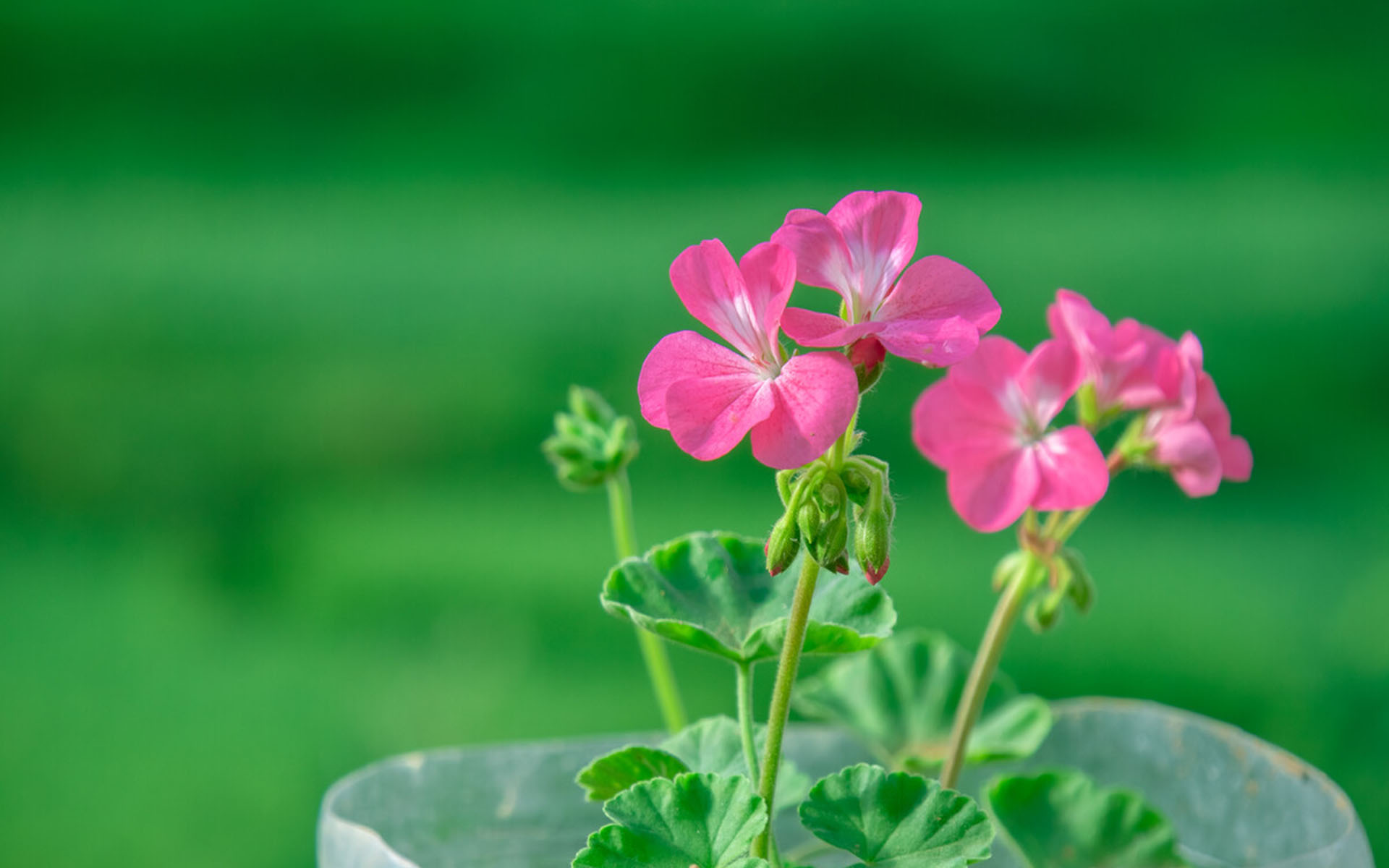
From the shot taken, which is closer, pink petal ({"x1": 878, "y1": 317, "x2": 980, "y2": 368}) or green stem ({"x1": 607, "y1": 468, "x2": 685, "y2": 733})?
pink petal ({"x1": 878, "y1": 317, "x2": 980, "y2": 368})

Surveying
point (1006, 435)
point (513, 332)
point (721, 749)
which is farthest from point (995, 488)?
point (513, 332)

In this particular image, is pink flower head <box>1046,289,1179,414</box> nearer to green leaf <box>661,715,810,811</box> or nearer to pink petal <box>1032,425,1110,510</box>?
pink petal <box>1032,425,1110,510</box>

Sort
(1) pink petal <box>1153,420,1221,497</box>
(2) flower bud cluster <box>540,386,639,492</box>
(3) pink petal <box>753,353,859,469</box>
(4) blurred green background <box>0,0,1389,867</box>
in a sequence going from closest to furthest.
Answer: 1. (3) pink petal <box>753,353,859,469</box>
2. (1) pink petal <box>1153,420,1221,497</box>
3. (2) flower bud cluster <box>540,386,639,492</box>
4. (4) blurred green background <box>0,0,1389,867</box>

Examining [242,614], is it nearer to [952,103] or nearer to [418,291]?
[418,291]

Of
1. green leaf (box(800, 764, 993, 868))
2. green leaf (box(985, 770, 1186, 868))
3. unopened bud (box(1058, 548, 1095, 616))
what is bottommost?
green leaf (box(985, 770, 1186, 868))

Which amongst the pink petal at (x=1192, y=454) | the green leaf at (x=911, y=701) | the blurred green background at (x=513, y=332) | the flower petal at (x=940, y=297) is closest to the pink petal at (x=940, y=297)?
the flower petal at (x=940, y=297)

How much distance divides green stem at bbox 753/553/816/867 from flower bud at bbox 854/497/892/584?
0.5 inches

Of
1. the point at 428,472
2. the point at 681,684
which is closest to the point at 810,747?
the point at 681,684

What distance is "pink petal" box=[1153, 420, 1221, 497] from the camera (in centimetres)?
43

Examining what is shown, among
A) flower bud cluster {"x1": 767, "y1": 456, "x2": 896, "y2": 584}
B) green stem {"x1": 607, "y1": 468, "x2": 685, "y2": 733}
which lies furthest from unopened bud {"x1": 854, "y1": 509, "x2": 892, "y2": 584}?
green stem {"x1": 607, "y1": 468, "x2": 685, "y2": 733}

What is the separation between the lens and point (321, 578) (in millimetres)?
1153

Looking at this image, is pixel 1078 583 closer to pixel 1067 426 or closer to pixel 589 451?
pixel 1067 426

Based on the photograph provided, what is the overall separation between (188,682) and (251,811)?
15cm

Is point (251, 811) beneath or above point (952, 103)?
beneath
